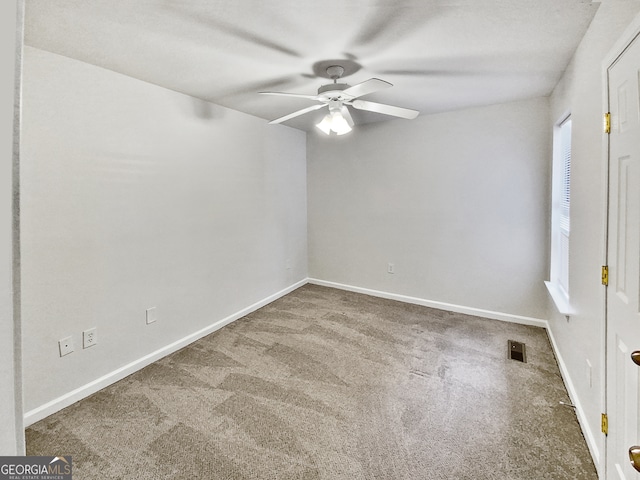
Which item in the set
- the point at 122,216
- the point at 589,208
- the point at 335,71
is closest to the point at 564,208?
the point at 589,208

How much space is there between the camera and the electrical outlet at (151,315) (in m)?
2.55

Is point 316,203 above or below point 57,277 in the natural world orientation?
above

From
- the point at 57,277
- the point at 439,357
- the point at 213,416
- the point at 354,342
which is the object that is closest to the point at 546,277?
the point at 439,357

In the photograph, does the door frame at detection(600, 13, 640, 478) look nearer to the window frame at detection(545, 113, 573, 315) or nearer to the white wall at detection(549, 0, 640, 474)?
the white wall at detection(549, 0, 640, 474)

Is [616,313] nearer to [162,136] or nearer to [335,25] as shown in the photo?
[335,25]

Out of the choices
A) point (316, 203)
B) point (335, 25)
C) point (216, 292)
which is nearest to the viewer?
point (335, 25)

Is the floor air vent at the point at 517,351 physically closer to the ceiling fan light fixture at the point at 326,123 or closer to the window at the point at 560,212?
the window at the point at 560,212

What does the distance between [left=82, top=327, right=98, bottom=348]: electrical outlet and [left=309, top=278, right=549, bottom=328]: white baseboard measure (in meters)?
2.92

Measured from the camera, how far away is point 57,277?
1995 mm

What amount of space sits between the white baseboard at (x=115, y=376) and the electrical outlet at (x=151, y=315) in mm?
279

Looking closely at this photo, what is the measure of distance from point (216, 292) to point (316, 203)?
6.62 ft

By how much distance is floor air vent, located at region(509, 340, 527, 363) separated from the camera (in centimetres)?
257

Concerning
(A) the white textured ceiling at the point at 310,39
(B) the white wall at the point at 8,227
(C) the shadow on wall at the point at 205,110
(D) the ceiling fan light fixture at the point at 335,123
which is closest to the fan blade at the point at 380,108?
(D) the ceiling fan light fixture at the point at 335,123

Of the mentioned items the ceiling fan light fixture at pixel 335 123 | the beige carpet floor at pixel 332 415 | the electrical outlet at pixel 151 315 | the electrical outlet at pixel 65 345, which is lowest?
the beige carpet floor at pixel 332 415
